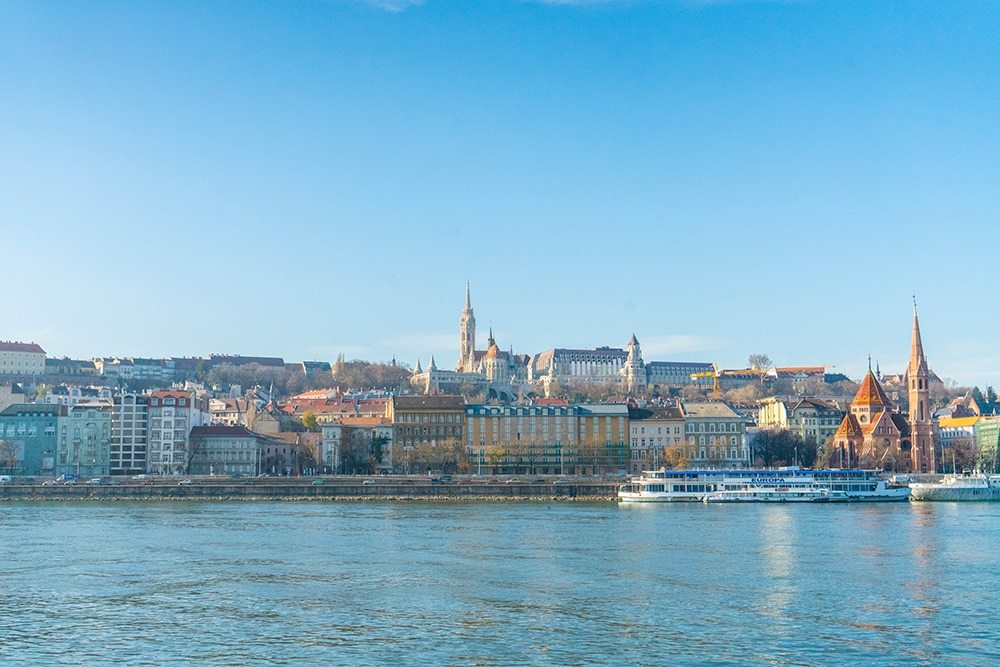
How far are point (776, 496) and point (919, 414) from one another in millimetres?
41871

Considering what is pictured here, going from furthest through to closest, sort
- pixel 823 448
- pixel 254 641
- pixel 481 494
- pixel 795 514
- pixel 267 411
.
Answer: pixel 267 411 → pixel 823 448 → pixel 481 494 → pixel 795 514 → pixel 254 641

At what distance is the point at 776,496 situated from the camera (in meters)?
71.6

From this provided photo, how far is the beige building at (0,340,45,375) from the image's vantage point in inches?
6708

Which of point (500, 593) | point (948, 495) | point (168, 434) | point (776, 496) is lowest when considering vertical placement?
point (500, 593)

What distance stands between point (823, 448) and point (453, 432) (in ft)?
106

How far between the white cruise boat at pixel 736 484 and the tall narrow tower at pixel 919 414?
29613 mm

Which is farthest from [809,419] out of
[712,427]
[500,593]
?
[500,593]

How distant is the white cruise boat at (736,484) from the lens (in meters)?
71.7

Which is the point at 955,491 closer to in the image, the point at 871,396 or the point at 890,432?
the point at 890,432

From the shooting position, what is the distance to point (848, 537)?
44.4m

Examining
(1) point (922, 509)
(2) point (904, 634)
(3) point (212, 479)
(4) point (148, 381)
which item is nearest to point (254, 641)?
(2) point (904, 634)

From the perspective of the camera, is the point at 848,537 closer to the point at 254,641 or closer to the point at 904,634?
the point at 904,634

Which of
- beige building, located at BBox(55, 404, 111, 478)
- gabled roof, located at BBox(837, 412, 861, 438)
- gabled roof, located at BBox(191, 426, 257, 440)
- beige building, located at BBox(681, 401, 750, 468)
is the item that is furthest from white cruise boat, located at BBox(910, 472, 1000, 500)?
beige building, located at BBox(55, 404, 111, 478)

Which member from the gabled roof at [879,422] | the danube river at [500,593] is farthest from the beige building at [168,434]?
the gabled roof at [879,422]
